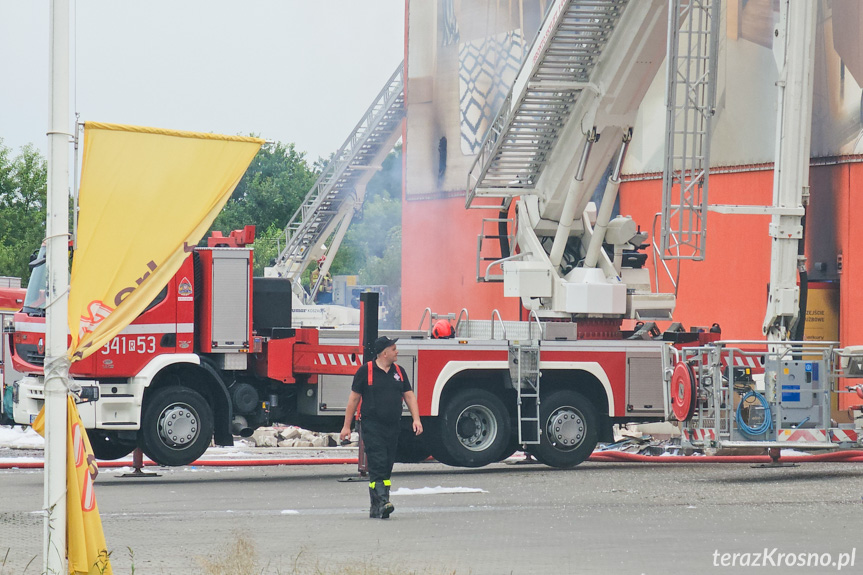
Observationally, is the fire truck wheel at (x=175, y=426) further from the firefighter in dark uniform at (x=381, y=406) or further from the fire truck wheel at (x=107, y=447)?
the firefighter in dark uniform at (x=381, y=406)

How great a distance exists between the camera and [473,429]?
15.9m

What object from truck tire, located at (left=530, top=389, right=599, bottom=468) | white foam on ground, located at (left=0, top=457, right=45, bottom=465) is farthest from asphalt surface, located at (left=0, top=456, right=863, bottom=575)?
white foam on ground, located at (left=0, top=457, right=45, bottom=465)

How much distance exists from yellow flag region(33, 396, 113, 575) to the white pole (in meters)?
0.07

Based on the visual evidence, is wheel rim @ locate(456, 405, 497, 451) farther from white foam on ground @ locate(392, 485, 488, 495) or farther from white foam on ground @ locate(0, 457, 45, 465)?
white foam on ground @ locate(0, 457, 45, 465)

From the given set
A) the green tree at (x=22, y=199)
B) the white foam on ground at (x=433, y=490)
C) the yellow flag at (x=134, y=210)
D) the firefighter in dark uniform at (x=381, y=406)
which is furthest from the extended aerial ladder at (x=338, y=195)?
the yellow flag at (x=134, y=210)

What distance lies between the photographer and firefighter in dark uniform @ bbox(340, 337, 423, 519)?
11.3 metres

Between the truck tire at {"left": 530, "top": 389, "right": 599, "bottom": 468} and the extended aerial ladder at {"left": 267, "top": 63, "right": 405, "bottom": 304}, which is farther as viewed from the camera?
the extended aerial ladder at {"left": 267, "top": 63, "right": 405, "bottom": 304}

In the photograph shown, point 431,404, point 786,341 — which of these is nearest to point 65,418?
point 431,404

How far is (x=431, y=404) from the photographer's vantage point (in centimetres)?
1560

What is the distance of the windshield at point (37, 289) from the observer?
15398 millimetres

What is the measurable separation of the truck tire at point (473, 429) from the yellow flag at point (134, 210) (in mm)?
7668

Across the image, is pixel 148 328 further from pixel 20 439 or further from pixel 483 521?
pixel 20 439

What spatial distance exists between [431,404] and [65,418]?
815 centimetres

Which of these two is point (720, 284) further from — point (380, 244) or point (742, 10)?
point (380, 244)
